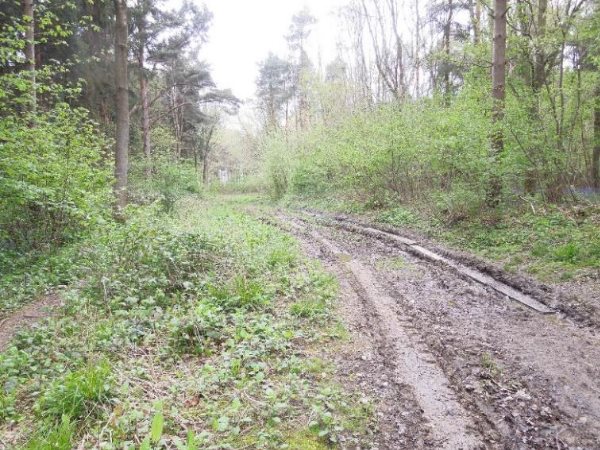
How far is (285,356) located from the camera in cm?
449

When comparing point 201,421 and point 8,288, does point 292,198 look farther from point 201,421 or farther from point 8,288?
point 201,421

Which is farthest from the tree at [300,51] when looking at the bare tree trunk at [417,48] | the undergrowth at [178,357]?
the undergrowth at [178,357]

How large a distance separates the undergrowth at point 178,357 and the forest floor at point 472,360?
431 mm

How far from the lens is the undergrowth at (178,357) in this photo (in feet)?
10.3

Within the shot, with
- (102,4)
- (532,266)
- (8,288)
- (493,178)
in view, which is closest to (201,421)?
(8,288)

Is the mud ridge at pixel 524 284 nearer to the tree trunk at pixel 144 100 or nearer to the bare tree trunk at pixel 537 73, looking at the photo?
the bare tree trunk at pixel 537 73

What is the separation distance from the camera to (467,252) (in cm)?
828

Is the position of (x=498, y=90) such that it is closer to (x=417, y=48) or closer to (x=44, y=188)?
(x=44, y=188)

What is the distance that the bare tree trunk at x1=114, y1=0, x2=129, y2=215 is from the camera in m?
10.1

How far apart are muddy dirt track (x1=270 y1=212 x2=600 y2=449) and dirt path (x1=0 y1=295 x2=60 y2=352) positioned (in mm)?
4258

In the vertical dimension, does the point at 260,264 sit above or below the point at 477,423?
above

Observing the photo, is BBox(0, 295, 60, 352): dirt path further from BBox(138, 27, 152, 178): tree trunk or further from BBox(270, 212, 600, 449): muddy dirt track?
BBox(138, 27, 152, 178): tree trunk

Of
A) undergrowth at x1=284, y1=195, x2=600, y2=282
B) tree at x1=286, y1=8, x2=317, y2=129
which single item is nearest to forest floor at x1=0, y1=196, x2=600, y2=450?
undergrowth at x1=284, y1=195, x2=600, y2=282

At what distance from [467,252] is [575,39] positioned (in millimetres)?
5652
